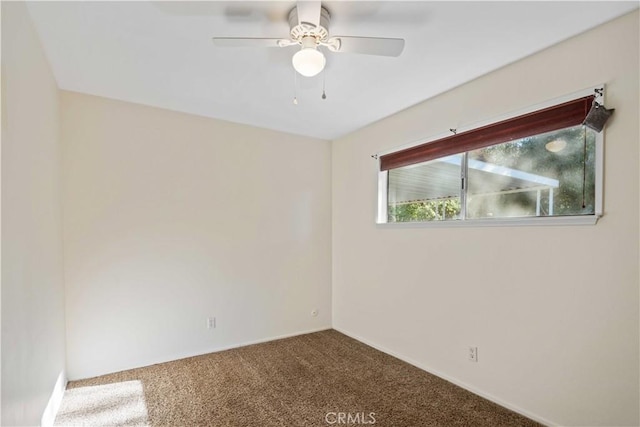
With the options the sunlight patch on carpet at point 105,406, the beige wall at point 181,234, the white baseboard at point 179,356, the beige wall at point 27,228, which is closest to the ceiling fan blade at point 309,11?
the beige wall at point 27,228

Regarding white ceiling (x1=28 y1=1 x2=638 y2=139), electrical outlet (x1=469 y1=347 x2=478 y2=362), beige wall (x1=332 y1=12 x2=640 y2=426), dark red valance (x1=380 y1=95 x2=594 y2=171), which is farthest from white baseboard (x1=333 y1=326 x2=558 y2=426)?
white ceiling (x1=28 y1=1 x2=638 y2=139)

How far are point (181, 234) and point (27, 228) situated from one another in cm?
149

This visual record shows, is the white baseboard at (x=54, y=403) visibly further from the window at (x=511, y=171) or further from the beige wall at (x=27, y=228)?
the window at (x=511, y=171)

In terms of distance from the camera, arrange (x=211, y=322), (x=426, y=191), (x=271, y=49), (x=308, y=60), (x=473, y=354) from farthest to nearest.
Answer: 1. (x=211, y=322)
2. (x=426, y=191)
3. (x=473, y=354)
4. (x=271, y=49)
5. (x=308, y=60)

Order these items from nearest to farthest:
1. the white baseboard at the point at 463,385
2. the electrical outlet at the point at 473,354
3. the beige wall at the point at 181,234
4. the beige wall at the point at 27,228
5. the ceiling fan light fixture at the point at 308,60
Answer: the beige wall at the point at 27,228
the ceiling fan light fixture at the point at 308,60
the white baseboard at the point at 463,385
the electrical outlet at the point at 473,354
the beige wall at the point at 181,234

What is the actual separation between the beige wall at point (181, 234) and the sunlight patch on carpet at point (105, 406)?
31cm

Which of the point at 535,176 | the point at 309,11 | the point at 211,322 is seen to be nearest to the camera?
the point at 309,11

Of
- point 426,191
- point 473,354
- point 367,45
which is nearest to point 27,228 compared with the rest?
point 367,45

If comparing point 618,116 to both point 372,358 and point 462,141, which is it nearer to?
point 462,141

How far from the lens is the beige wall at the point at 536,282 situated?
5.66 ft

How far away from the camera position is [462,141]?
2.59 m

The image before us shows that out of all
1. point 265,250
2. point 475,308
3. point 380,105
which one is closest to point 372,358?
point 475,308

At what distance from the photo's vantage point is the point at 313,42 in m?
1.75

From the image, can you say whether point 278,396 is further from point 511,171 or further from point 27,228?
point 511,171
